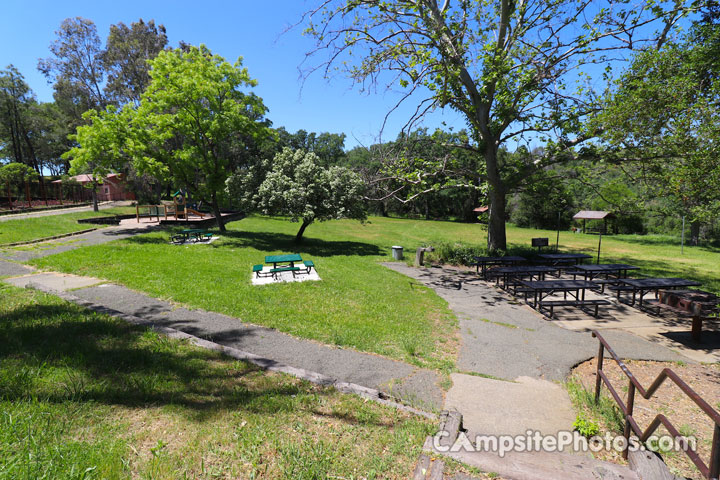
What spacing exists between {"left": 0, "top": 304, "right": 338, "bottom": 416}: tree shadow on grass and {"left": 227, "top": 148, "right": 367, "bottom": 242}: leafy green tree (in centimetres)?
1162

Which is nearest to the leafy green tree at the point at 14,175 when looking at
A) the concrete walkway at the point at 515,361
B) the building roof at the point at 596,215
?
the concrete walkway at the point at 515,361

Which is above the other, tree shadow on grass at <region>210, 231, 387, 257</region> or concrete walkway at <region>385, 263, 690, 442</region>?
tree shadow on grass at <region>210, 231, 387, 257</region>

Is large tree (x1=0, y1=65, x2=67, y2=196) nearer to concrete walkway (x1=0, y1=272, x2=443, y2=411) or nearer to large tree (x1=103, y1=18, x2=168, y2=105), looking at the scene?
large tree (x1=103, y1=18, x2=168, y2=105)

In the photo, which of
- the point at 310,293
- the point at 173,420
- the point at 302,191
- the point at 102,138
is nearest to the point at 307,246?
the point at 302,191

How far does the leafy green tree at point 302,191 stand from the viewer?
16.4 meters

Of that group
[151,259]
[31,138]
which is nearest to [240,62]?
[151,259]

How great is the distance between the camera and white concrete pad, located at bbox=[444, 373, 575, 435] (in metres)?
3.57

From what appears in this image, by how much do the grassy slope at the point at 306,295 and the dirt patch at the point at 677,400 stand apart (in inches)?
91.6

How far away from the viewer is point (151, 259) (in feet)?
36.1

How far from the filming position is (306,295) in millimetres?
8422

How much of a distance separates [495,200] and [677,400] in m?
11.0

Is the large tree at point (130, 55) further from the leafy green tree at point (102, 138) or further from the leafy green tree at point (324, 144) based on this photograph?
the leafy green tree at point (324, 144)

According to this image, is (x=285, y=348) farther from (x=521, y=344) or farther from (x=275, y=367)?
(x=521, y=344)

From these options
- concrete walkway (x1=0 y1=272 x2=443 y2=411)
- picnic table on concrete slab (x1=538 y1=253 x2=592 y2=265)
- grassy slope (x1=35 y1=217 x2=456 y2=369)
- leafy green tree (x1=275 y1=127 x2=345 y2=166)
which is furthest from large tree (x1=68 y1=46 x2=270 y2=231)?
leafy green tree (x1=275 y1=127 x2=345 y2=166)
